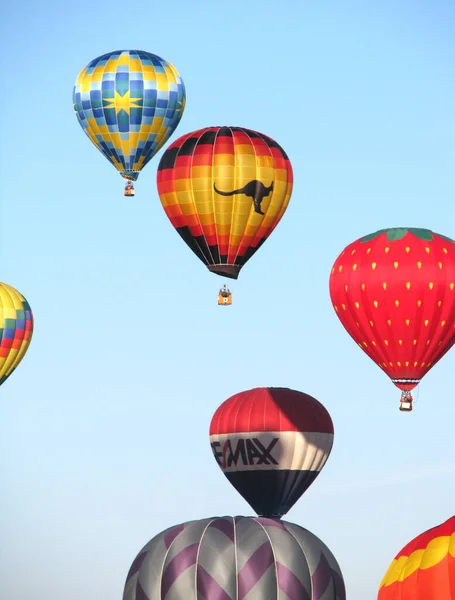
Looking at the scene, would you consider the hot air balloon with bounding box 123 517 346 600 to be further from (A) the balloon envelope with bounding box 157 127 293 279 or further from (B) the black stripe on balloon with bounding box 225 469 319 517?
(B) the black stripe on balloon with bounding box 225 469 319 517

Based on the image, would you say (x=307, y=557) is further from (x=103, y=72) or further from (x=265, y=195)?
(x=103, y=72)

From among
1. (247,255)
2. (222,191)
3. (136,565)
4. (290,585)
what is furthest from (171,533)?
(222,191)

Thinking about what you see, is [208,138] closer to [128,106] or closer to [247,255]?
[247,255]

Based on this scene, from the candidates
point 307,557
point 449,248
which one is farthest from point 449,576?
Answer: point 449,248

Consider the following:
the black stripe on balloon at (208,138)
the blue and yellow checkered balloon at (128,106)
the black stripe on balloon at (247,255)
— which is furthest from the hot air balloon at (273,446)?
the black stripe on balloon at (208,138)

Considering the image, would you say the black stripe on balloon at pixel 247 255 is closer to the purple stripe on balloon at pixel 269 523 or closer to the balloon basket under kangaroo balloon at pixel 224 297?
the balloon basket under kangaroo balloon at pixel 224 297

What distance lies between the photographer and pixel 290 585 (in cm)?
4634

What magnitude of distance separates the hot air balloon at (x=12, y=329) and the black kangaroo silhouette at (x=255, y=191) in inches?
392

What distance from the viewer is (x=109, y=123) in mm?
55688

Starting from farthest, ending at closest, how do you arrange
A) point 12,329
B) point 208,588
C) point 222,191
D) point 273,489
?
Result: point 12,329 < point 273,489 < point 222,191 < point 208,588

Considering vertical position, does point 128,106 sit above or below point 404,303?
above

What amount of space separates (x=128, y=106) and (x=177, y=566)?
13184 millimetres

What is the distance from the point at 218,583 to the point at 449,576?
560cm

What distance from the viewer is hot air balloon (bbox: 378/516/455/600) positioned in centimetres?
4234
